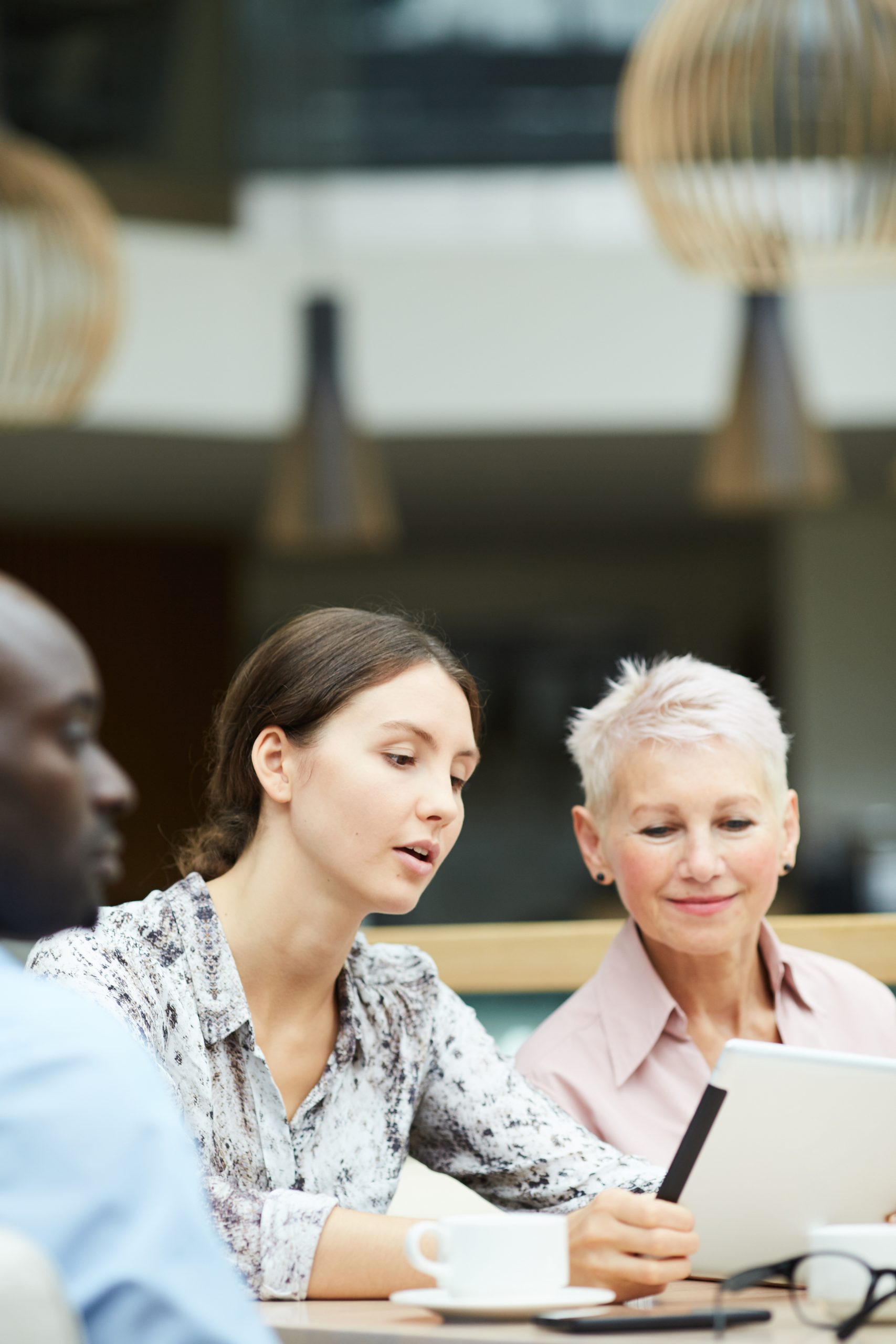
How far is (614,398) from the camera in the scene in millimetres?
6664

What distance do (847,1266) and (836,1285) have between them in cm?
1

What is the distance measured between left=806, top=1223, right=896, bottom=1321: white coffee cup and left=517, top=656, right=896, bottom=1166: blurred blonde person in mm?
506

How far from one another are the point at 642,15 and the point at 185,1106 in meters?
6.20

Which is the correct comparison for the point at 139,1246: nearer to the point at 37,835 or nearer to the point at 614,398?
the point at 37,835

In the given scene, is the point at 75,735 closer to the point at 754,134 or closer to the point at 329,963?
the point at 329,963

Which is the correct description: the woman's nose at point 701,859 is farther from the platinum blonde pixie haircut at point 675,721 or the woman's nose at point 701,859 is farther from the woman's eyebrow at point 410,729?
the woman's eyebrow at point 410,729

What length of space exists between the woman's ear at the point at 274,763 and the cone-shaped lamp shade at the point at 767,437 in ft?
9.37

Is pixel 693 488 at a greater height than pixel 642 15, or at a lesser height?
lesser

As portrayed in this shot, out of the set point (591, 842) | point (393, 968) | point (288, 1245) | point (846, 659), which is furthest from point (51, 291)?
point (846, 659)

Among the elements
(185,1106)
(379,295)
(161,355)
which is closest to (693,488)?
(379,295)

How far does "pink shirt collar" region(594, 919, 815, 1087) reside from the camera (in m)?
1.65

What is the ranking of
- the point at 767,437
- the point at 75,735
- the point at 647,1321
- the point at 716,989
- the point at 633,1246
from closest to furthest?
the point at 75,735 → the point at 647,1321 → the point at 633,1246 → the point at 716,989 → the point at 767,437

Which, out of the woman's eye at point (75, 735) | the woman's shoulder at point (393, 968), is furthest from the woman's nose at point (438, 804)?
the woman's eye at point (75, 735)

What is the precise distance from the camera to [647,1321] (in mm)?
1038
